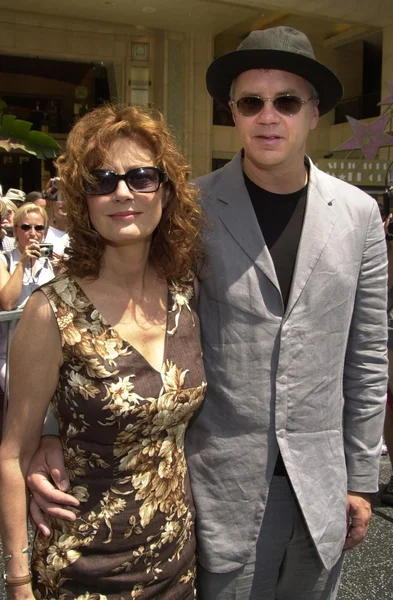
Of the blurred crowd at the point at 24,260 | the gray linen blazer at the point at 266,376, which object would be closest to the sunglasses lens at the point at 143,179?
the gray linen blazer at the point at 266,376

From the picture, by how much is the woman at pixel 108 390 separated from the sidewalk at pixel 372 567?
1.67 meters

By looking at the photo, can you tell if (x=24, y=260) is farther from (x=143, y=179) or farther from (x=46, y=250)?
(x=143, y=179)

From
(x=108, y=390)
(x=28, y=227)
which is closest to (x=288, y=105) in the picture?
(x=108, y=390)

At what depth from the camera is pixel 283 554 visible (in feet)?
6.77

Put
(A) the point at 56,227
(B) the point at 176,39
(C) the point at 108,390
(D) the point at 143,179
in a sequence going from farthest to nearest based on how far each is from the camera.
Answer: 1. (B) the point at 176,39
2. (A) the point at 56,227
3. (D) the point at 143,179
4. (C) the point at 108,390

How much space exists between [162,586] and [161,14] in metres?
16.2

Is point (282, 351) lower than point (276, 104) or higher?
lower

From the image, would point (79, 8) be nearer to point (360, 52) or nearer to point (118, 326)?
point (360, 52)

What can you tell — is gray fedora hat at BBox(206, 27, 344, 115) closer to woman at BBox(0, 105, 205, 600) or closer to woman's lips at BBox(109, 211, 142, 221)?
woman at BBox(0, 105, 205, 600)

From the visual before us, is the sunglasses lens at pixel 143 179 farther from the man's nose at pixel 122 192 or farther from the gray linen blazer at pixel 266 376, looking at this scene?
the gray linen blazer at pixel 266 376

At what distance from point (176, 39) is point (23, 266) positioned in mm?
14149

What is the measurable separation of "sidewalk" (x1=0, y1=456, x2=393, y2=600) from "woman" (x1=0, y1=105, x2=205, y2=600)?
167cm

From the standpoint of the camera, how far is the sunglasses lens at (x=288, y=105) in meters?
2.02

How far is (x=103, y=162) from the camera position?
1805mm
